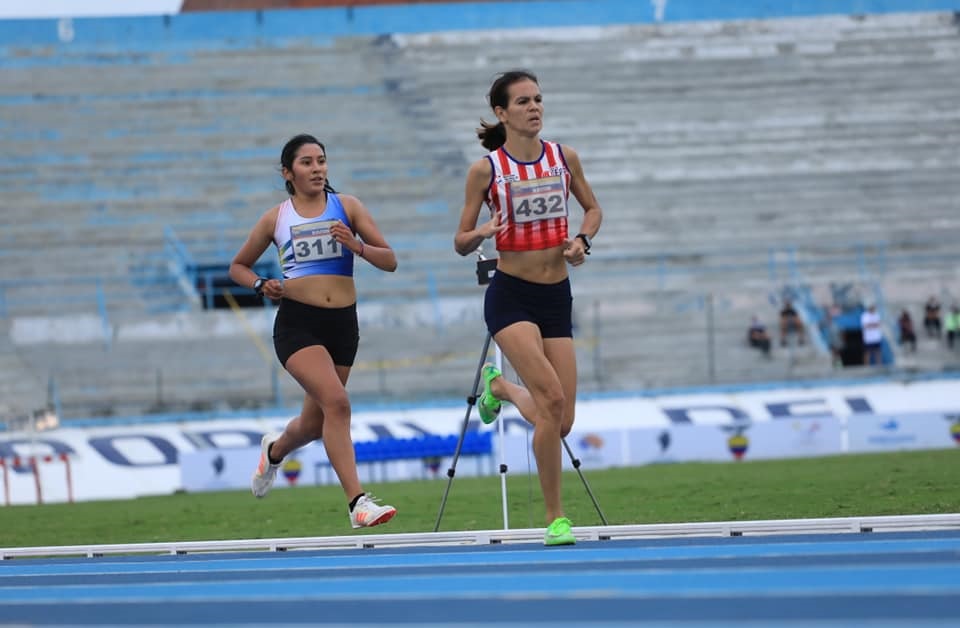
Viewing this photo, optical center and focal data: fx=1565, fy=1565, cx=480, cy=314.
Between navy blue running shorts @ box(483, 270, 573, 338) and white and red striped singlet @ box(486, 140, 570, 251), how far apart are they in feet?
0.58

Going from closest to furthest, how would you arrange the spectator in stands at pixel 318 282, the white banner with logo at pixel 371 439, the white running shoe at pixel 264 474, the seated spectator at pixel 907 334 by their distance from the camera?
the spectator in stands at pixel 318 282 < the white running shoe at pixel 264 474 < the white banner with logo at pixel 371 439 < the seated spectator at pixel 907 334

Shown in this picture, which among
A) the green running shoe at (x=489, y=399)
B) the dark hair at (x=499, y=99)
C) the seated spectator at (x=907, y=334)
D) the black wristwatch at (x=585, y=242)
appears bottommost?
the green running shoe at (x=489, y=399)

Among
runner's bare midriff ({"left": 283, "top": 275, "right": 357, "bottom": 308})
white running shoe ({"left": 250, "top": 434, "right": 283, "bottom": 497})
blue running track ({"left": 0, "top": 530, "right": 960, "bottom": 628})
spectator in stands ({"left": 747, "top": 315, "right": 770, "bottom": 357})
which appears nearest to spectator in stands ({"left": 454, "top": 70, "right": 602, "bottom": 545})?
blue running track ({"left": 0, "top": 530, "right": 960, "bottom": 628})

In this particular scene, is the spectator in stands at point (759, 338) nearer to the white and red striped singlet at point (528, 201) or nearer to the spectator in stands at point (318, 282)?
the spectator in stands at point (318, 282)

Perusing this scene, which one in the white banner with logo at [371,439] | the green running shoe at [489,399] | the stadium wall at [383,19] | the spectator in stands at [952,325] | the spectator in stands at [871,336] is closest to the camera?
the green running shoe at [489,399]

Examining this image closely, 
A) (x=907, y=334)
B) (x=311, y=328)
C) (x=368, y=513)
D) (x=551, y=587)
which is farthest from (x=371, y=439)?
(x=551, y=587)

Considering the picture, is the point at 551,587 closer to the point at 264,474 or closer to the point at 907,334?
the point at 264,474

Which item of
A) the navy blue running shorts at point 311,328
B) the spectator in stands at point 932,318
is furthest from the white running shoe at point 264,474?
the spectator in stands at point 932,318

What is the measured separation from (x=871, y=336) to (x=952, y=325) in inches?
58.8

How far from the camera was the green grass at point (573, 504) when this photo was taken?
982cm

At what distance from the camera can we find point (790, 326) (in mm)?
25234

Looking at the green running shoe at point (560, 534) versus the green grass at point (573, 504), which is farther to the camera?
the green grass at point (573, 504)

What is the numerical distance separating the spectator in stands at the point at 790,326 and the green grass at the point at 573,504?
7586 mm

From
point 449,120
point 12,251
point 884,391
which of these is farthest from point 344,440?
point 449,120
